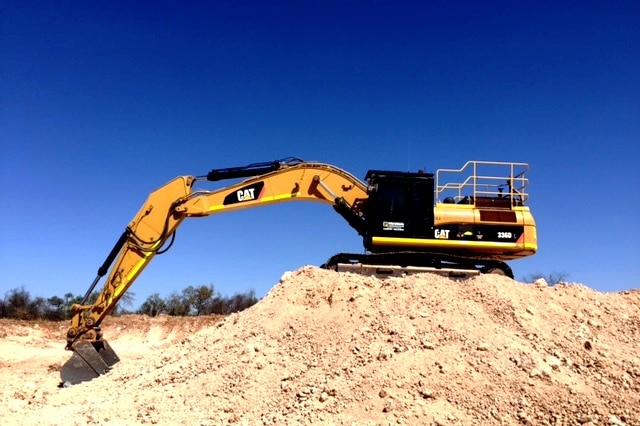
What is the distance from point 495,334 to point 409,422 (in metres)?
2.29

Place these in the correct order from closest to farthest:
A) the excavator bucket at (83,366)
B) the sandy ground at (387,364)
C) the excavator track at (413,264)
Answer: the sandy ground at (387,364)
the excavator bucket at (83,366)
the excavator track at (413,264)

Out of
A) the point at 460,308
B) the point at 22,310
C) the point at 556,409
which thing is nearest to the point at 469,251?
the point at 460,308

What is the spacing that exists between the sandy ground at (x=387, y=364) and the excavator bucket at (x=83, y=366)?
37 cm

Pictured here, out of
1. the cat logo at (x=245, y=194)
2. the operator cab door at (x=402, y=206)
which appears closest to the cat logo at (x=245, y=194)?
the cat logo at (x=245, y=194)

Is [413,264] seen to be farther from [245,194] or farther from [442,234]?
[245,194]

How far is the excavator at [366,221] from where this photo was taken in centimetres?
1202

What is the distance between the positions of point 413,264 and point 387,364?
15.8ft

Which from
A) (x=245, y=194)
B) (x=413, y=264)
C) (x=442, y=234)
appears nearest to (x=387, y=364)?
(x=413, y=264)

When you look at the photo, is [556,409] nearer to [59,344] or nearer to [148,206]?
[148,206]

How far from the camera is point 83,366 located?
37.6 ft

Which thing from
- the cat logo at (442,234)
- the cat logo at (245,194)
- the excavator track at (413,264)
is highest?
the cat logo at (245,194)

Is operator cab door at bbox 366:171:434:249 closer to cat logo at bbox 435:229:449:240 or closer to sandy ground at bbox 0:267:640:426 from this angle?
cat logo at bbox 435:229:449:240

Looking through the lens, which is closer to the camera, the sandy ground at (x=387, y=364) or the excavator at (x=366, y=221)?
the sandy ground at (x=387, y=364)

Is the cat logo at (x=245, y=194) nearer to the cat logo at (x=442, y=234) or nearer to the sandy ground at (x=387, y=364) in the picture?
the sandy ground at (x=387, y=364)
